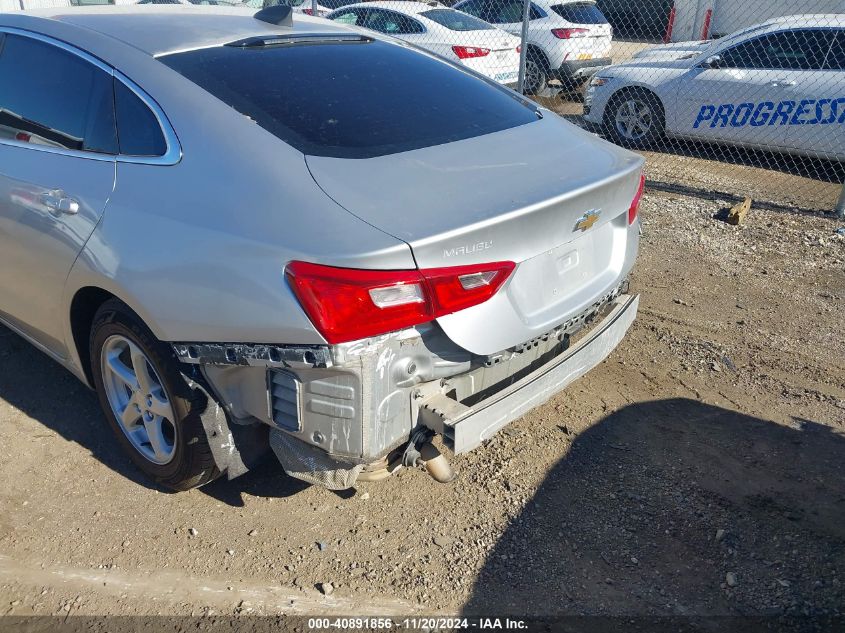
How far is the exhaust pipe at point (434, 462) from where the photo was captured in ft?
8.91

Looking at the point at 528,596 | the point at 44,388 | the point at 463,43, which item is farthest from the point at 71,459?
the point at 463,43

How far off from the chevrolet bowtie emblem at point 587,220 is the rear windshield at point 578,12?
10460 millimetres

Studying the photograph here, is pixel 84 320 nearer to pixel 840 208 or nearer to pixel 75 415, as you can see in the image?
pixel 75 415

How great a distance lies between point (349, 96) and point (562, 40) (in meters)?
10.1

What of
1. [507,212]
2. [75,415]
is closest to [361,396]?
[507,212]

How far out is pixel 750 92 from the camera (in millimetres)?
8125

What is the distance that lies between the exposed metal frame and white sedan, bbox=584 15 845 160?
6.97 m

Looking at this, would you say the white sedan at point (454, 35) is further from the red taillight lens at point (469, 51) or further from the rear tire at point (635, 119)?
the rear tire at point (635, 119)

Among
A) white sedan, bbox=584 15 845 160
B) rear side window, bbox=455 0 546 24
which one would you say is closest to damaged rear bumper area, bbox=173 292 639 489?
white sedan, bbox=584 15 845 160

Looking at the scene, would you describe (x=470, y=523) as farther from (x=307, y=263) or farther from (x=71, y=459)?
(x=71, y=459)

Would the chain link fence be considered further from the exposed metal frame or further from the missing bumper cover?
the missing bumper cover

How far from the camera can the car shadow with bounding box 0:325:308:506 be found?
3336mm

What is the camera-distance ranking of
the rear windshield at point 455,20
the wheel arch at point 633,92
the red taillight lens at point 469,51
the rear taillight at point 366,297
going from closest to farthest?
the rear taillight at point 366,297, the wheel arch at point 633,92, the red taillight lens at point 469,51, the rear windshield at point 455,20

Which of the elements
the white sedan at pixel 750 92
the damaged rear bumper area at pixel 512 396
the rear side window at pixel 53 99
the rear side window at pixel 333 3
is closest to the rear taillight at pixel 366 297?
the damaged rear bumper area at pixel 512 396
